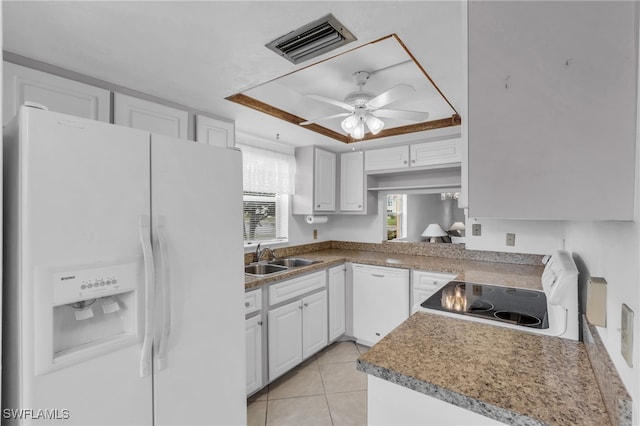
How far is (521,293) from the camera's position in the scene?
5.83ft

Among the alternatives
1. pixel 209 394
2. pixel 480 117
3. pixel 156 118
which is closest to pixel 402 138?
pixel 156 118

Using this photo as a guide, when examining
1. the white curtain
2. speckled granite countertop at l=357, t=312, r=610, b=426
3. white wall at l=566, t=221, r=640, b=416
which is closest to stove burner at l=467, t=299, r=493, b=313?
speckled granite countertop at l=357, t=312, r=610, b=426

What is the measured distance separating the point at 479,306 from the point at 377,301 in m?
1.47

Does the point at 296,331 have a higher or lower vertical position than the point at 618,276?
lower

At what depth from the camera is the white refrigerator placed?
3.26 ft

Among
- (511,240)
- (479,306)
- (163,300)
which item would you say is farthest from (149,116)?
(511,240)

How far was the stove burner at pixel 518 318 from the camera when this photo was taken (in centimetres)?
130

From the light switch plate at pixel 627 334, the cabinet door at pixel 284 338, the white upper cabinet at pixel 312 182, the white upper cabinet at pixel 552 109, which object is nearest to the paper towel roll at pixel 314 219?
the white upper cabinet at pixel 312 182

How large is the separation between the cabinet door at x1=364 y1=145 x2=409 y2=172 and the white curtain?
2.77 feet

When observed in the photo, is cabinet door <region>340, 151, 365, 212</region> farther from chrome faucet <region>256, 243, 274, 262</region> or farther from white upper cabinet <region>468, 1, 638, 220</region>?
white upper cabinet <region>468, 1, 638, 220</region>

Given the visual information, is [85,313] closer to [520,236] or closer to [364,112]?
[364,112]

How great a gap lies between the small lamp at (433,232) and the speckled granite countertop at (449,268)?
0.24 meters

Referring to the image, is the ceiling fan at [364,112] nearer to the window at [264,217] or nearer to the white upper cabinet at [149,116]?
the white upper cabinet at [149,116]

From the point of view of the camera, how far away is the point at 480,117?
29.9 inches
